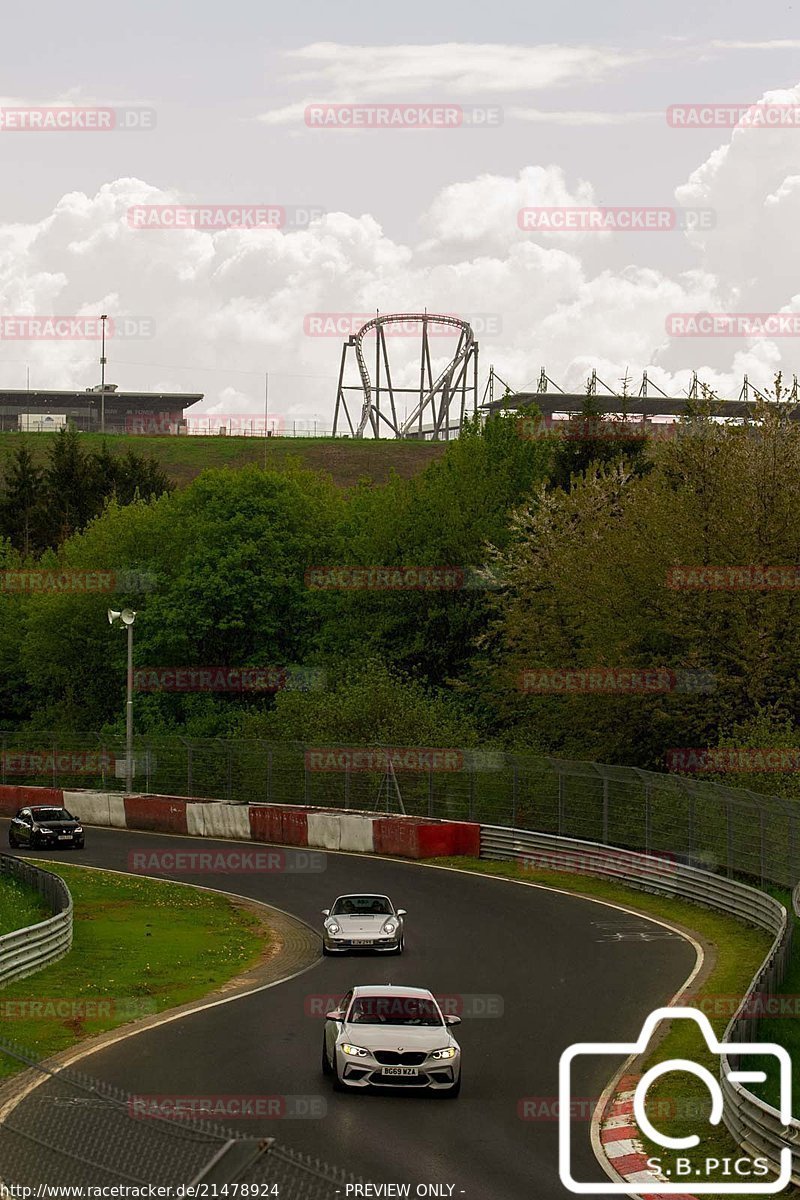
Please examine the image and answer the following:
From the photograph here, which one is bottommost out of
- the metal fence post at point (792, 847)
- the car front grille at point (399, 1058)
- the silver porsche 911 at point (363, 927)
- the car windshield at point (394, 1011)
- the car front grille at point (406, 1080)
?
the silver porsche 911 at point (363, 927)

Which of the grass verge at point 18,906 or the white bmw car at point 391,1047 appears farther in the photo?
the grass verge at point 18,906

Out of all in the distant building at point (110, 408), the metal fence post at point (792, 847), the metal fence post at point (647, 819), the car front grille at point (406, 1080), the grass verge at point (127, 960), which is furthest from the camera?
the distant building at point (110, 408)

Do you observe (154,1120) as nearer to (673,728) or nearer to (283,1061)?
(283,1061)

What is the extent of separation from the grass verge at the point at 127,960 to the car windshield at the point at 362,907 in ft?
5.80

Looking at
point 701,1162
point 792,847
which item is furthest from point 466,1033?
point 792,847

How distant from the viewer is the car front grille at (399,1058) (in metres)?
17.3

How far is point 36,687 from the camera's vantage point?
77875mm

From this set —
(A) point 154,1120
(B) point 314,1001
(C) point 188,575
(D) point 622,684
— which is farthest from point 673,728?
(A) point 154,1120

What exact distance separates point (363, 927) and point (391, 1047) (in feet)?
36.1

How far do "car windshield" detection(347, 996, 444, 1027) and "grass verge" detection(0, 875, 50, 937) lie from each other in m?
13.0

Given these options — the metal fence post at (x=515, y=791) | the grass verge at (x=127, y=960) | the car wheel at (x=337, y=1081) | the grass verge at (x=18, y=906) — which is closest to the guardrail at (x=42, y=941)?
the grass verge at (x=127, y=960)

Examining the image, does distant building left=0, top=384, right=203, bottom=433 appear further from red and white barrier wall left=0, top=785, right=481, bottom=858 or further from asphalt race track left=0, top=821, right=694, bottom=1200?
asphalt race track left=0, top=821, right=694, bottom=1200

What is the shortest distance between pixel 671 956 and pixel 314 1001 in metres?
7.69

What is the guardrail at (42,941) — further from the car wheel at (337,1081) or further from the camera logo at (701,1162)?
the camera logo at (701,1162)
